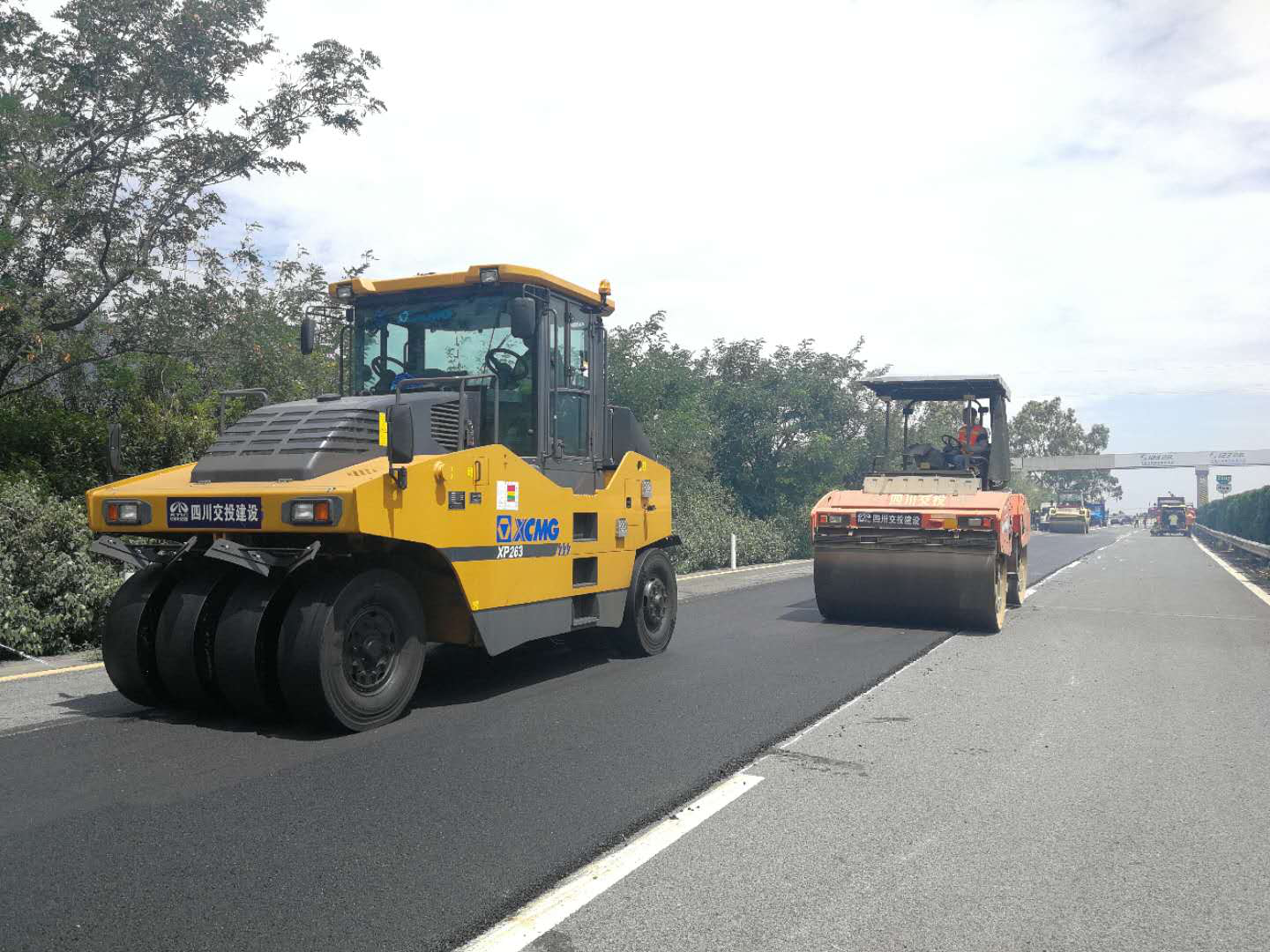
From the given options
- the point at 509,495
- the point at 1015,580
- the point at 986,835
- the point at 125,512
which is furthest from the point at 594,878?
the point at 1015,580

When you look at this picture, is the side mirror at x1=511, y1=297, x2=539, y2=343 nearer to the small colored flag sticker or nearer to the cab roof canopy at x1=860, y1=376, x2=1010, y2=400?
the small colored flag sticker

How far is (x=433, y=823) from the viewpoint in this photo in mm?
4070

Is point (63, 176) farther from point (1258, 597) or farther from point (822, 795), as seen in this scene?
point (1258, 597)

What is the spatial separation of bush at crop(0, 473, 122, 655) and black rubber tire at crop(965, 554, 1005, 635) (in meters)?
8.03

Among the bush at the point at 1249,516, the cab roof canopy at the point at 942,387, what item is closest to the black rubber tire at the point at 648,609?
the cab roof canopy at the point at 942,387

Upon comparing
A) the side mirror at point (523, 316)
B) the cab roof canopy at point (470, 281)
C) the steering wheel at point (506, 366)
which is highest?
the cab roof canopy at point (470, 281)

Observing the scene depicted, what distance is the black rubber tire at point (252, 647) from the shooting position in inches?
211

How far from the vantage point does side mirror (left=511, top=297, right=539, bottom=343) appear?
6504mm

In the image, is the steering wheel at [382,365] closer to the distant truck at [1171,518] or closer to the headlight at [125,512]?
the headlight at [125,512]

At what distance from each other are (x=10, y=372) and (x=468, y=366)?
27.6 feet

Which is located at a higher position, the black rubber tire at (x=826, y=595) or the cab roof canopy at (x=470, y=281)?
the cab roof canopy at (x=470, y=281)

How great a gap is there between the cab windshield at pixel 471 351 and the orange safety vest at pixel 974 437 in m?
7.37

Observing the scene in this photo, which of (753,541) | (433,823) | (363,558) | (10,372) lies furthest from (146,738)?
(753,541)

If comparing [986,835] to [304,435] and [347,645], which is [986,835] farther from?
[304,435]
